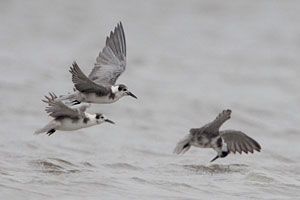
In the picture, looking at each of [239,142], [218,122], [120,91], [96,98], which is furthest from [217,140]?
[96,98]

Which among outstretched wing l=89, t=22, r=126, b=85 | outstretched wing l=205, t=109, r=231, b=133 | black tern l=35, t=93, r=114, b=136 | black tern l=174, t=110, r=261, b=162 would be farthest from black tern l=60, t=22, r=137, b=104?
outstretched wing l=205, t=109, r=231, b=133

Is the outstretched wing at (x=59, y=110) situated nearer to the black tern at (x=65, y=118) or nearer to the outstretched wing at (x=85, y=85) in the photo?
the black tern at (x=65, y=118)

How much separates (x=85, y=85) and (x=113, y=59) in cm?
148

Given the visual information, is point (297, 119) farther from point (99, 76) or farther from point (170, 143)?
point (99, 76)

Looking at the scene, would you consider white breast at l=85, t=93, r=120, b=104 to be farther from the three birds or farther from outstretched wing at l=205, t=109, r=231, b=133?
outstretched wing at l=205, t=109, r=231, b=133

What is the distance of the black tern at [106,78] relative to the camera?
13.0 meters

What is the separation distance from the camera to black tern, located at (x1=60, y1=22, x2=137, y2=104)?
13.0m

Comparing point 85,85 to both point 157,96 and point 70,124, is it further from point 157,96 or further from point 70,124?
point 157,96

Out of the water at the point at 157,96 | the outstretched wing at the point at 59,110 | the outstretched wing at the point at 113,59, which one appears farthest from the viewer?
the outstretched wing at the point at 113,59

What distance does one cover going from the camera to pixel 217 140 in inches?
519

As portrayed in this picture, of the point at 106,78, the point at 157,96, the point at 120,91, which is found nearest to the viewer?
the point at 120,91

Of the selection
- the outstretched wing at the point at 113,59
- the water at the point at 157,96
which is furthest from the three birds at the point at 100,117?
the water at the point at 157,96

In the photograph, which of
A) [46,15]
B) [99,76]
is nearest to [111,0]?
[46,15]

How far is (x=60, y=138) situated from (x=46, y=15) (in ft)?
34.5
